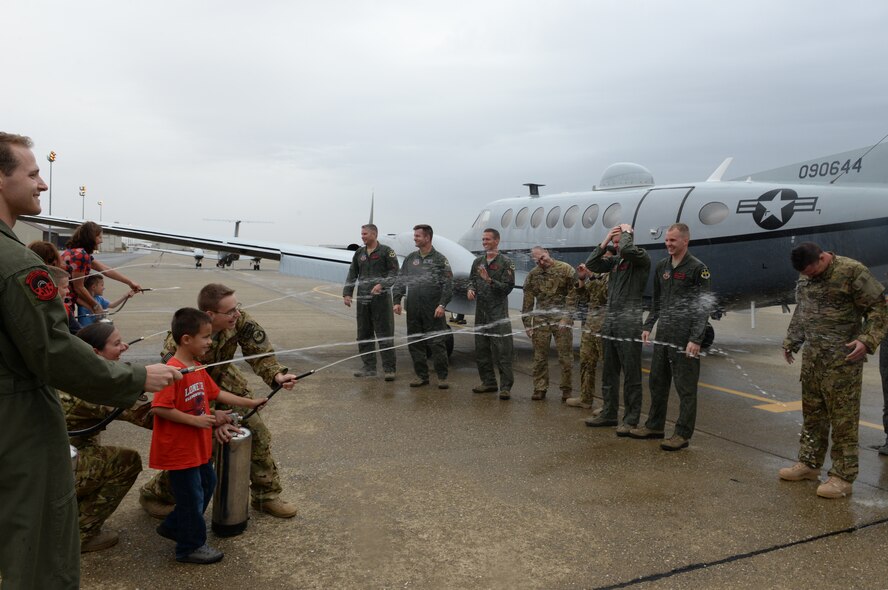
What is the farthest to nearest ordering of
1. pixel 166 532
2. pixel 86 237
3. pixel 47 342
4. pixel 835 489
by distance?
pixel 86 237 → pixel 835 489 → pixel 166 532 → pixel 47 342

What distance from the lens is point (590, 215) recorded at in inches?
402

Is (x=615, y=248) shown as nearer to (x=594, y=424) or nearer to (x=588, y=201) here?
(x=594, y=424)

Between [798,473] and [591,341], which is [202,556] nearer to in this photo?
[798,473]

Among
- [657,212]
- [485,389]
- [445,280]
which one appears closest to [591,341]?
[485,389]

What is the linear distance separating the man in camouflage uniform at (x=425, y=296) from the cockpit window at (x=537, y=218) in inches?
156

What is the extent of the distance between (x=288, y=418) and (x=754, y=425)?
5.03 m

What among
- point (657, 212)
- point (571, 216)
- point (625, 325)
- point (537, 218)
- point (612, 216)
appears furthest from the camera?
point (537, 218)

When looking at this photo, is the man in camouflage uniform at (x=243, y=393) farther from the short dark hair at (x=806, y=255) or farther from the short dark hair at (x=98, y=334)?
the short dark hair at (x=806, y=255)

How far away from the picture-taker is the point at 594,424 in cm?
612

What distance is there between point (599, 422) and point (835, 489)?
2.22 metres

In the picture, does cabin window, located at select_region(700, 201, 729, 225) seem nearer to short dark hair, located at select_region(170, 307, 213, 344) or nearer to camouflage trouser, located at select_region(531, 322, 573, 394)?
camouflage trouser, located at select_region(531, 322, 573, 394)

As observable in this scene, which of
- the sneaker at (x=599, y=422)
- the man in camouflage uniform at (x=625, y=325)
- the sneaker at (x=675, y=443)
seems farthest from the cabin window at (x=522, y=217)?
the sneaker at (x=675, y=443)

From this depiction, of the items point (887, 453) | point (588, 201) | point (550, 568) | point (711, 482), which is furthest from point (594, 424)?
point (588, 201)

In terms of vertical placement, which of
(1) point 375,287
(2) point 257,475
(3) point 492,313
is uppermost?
(1) point 375,287
